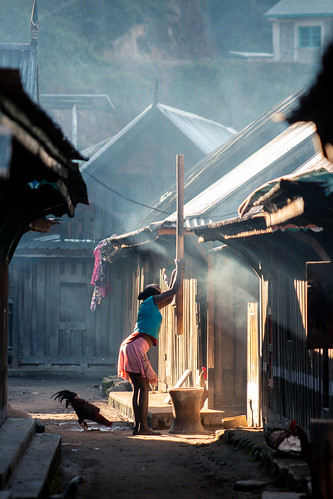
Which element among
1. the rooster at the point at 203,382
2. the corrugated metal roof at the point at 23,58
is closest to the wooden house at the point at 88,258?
the corrugated metal roof at the point at 23,58

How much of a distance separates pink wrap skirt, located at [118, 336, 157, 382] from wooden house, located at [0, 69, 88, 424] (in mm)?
2058

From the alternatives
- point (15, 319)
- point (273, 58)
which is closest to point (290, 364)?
point (15, 319)

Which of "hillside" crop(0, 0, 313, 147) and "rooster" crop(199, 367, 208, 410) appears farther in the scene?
"hillside" crop(0, 0, 313, 147)

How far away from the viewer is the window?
6014 cm

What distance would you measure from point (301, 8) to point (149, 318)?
169 ft

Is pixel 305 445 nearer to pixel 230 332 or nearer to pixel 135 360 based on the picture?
pixel 135 360

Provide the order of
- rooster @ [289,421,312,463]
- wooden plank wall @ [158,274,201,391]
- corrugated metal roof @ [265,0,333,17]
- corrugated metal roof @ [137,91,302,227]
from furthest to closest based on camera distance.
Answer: corrugated metal roof @ [265,0,333,17], corrugated metal roof @ [137,91,302,227], wooden plank wall @ [158,274,201,391], rooster @ [289,421,312,463]

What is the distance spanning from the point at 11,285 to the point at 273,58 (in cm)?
4294

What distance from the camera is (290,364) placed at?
10.1 m

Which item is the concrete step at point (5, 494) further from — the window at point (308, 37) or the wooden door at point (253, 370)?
the window at point (308, 37)

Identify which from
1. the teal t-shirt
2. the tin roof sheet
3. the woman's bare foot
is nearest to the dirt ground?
the woman's bare foot

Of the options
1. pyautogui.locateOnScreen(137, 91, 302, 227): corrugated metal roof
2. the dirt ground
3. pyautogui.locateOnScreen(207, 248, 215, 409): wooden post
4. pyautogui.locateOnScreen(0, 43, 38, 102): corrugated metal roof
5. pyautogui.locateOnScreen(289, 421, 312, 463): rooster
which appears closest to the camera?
pyautogui.locateOnScreen(289, 421, 312, 463): rooster

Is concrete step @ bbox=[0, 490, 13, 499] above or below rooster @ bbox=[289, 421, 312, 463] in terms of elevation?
below

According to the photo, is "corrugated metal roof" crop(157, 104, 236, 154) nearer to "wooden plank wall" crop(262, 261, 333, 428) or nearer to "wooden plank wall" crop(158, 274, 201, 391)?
"wooden plank wall" crop(158, 274, 201, 391)
